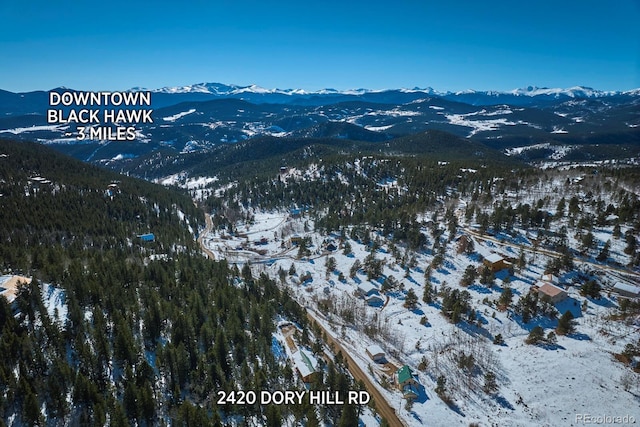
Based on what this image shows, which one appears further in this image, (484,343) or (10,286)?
(484,343)

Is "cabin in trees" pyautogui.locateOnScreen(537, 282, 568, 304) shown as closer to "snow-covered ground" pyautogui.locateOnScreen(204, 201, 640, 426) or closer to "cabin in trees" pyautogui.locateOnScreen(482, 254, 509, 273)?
"snow-covered ground" pyautogui.locateOnScreen(204, 201, 640, 426)

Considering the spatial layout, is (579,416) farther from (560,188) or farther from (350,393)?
(560,188)

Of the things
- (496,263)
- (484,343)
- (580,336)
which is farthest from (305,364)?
(496,263)

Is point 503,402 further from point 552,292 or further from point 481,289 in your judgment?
point 481,289

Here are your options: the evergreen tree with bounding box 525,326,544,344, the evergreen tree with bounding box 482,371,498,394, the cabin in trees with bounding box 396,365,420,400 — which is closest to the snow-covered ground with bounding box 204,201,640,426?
the evergreen tree with bounding box 482,371,498,394

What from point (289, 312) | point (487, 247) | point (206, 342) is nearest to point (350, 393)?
point (206, 342)

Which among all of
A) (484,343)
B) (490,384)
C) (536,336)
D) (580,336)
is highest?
(580,336)
